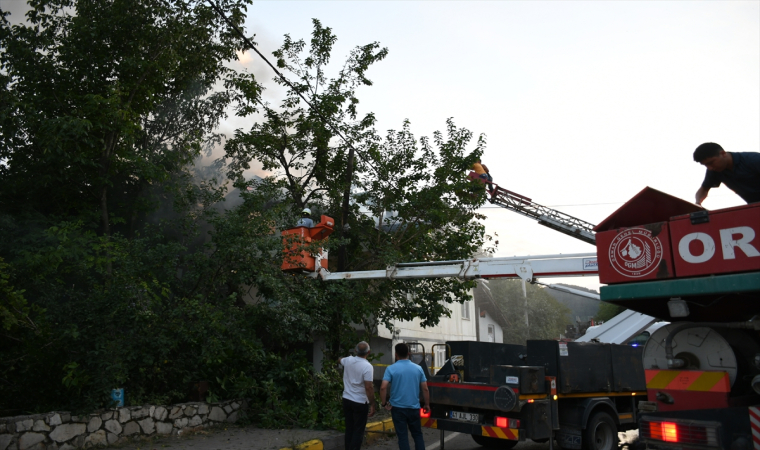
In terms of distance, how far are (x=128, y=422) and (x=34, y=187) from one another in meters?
6.66

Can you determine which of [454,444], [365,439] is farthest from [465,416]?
[365,439]

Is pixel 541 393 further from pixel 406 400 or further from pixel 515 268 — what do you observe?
pixel 515 268

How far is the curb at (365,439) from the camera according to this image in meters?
8.74

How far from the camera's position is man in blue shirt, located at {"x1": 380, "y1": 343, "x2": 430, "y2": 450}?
273 inches

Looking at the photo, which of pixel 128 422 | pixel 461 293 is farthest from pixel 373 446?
pixel 461 293

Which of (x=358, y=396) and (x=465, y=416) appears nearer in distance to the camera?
(x=358, y=396)

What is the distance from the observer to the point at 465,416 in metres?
7.99

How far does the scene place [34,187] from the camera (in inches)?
476

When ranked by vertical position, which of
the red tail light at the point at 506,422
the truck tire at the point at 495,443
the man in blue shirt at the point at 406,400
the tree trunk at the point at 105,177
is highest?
the tree trunk at the point at 105,177

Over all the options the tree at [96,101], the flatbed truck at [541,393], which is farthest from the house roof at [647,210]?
the tree at [96,101]

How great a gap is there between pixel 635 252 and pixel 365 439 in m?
7.10

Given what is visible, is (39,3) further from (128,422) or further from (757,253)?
(757,253)

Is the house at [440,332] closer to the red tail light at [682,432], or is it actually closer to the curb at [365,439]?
the curb at [365,439]

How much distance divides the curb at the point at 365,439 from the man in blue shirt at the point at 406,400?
2358 millimetres
